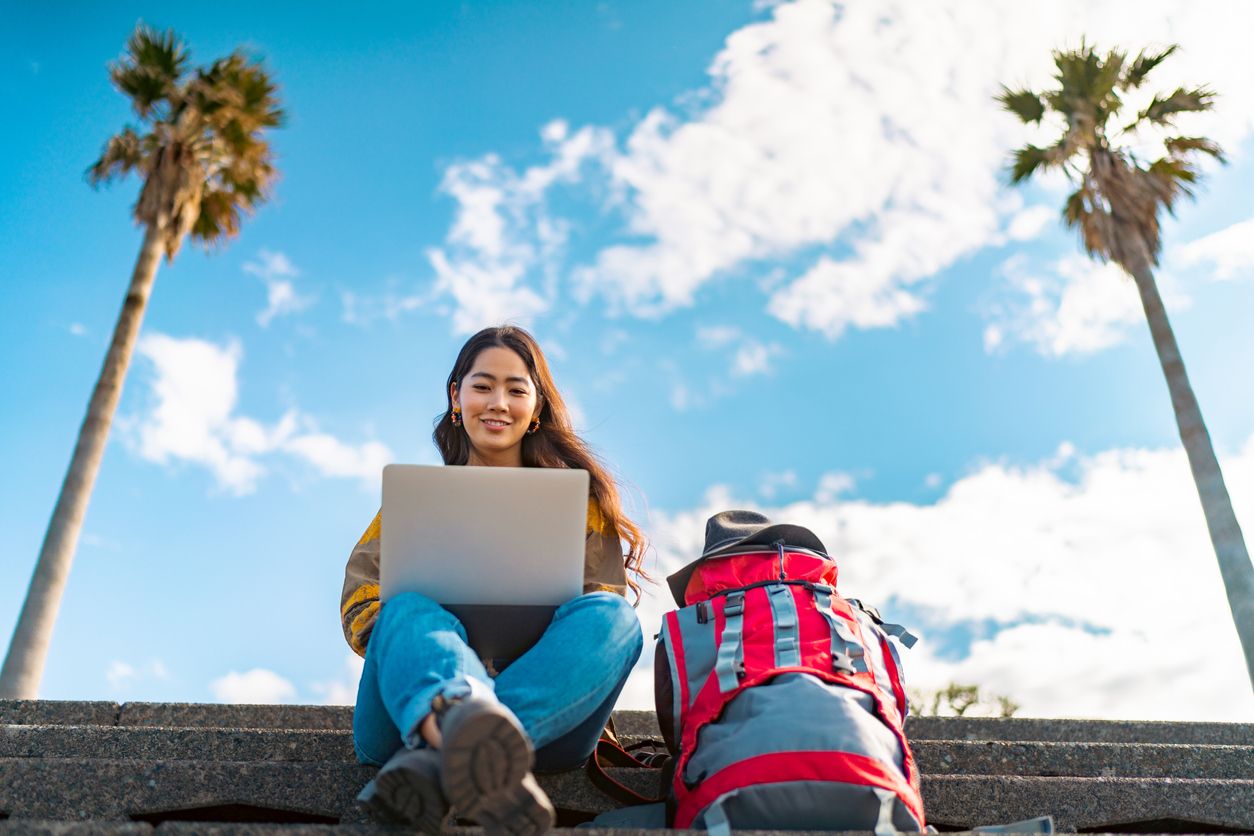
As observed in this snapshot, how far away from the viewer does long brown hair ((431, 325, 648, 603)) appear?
329cm

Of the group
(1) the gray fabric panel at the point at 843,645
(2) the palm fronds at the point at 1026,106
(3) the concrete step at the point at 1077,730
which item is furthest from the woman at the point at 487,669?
(2) the palm fronds at the point at 1026,106

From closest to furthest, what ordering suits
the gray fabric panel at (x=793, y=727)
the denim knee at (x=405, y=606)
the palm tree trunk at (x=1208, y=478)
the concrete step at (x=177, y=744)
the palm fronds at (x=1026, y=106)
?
the gray fabric panel at (x=793, y=727)
the denim knee at (x=405, y=606)
the concrete step at (x=177, y=744)
the palm tree trunk at (x=1208, y=478)
the palm fronds at (x=1026, y=106)

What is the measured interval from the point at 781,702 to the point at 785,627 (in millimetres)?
265

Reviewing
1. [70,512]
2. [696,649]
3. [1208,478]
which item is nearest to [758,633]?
[696,649]

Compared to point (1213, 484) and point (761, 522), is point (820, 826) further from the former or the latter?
point (1213, 484)

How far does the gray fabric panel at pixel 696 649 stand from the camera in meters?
2.42

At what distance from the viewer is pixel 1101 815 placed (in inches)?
105

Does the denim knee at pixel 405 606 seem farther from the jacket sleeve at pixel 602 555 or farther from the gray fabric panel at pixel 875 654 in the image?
the gray fabric panel at pixel 875 654

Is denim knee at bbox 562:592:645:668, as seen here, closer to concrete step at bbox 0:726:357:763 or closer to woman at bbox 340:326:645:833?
woman at bbox 340:326:645:833

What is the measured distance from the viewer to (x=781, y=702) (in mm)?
2152

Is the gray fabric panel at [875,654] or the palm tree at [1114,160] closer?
the gray fabric panel at [875,654]

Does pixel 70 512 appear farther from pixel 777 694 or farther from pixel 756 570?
pixel 777 694

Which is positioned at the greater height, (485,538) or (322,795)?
(485,538)

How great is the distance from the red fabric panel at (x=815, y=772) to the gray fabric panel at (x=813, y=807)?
0.04ft
